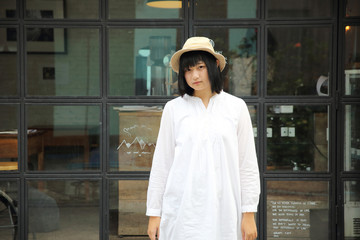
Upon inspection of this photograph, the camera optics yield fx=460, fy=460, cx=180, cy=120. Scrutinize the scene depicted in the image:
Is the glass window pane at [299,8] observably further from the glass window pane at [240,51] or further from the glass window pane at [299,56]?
the glass window pane at [240,51]

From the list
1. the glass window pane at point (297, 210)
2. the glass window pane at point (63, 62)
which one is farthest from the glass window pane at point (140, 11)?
the glass window pane at point (297, 210)

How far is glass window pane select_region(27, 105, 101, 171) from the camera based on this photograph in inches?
176

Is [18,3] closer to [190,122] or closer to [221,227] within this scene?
[190,122]

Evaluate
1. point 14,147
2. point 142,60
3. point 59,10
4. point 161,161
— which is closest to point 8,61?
point 59,10

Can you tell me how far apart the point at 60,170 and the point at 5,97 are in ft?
2.91

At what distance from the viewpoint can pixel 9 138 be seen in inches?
177

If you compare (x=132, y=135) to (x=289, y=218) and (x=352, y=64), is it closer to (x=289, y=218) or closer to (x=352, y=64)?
(x=289, y=218)

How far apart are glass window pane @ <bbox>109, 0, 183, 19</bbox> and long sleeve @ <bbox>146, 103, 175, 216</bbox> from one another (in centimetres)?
185

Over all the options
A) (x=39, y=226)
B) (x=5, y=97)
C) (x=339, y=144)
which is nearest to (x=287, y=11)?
(x=339, y=144)

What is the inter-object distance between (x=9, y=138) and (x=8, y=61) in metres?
0.75

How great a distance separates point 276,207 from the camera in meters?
4.49

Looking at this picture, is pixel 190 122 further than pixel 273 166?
No

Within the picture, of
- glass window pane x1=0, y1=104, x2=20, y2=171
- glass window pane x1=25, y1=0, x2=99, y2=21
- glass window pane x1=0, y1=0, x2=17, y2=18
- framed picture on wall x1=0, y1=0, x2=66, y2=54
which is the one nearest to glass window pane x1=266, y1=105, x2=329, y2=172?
glass window pane x1=25, y1=0, x2=99, y2=21

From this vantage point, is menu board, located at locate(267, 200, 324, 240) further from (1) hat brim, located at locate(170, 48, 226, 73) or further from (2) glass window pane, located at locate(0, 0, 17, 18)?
(2) glass window pane, located at locate(0, 0, 17, 18)
